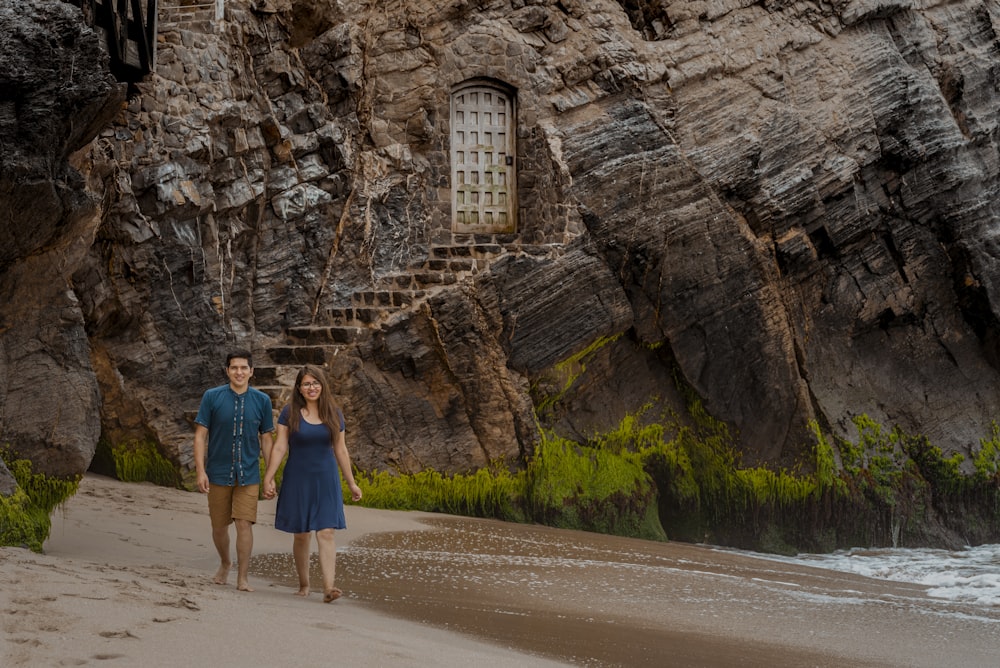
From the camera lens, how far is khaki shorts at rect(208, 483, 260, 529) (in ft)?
20.6

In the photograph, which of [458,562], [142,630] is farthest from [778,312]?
[142,630]

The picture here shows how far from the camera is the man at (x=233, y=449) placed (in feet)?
20.5

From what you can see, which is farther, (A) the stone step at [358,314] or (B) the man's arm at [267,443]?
(A) the stone step at [358,314]

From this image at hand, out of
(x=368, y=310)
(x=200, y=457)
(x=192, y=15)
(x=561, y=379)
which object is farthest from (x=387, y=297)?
(x=200, y=457)

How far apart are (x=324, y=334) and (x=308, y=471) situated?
6.31m

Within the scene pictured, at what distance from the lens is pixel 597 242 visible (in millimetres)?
13367

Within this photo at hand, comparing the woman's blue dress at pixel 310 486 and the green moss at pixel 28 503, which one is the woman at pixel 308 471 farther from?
the green moss at pixel 28 503

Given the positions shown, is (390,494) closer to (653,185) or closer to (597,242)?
(597,242)

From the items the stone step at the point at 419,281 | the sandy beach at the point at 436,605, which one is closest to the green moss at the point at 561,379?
the stone step at the point at 419,281

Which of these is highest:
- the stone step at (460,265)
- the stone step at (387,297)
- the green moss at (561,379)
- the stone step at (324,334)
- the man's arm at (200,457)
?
the stone step at (460,265)

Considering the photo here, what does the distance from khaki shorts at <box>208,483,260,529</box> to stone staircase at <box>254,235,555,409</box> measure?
5.12 m

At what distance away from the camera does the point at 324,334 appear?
487 inches

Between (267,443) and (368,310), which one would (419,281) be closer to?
(368,310)

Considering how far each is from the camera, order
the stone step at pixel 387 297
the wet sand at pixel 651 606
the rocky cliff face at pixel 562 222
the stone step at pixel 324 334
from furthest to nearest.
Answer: the stone step at pixel 387 297
the stone step at pixel 324 334
the rocky cliff face at pixel 562 222
the wet sand at pixel 651 606
